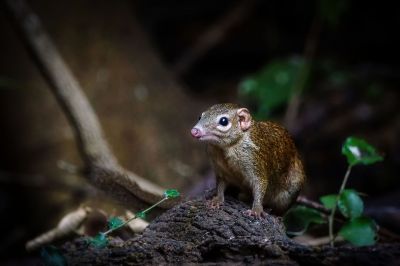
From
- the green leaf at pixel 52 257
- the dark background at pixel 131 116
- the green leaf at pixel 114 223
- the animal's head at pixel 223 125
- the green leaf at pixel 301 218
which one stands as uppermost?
the dark background at pixel 131 116

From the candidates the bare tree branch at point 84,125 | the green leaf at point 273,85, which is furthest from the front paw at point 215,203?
the green leaf at point 273,85

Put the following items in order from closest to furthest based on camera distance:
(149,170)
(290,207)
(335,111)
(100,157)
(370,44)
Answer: (290,207)
(100,157)
(149,170)
(335,111)
(370,44)

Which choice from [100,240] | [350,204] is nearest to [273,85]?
[350,204]

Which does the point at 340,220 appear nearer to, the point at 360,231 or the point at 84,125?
the point at 360,231

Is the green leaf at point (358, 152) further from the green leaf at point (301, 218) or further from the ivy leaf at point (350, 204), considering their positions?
the green leaf at point (301, 218)

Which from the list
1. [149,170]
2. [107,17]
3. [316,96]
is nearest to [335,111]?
[316,96]

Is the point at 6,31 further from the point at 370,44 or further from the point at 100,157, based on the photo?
the point at 370,44
